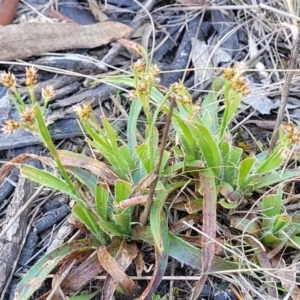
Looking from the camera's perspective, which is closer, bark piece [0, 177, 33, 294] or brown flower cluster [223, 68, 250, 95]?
brown flower cluster [223, 68, 250, 95]

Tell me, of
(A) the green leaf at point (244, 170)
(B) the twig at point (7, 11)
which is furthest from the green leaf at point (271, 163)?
(B) the twig at point (7, 11)

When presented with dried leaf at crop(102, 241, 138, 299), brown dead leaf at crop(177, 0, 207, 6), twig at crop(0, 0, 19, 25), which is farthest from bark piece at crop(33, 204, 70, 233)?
brown dead leaf at crop(177, 0, 207, 6)

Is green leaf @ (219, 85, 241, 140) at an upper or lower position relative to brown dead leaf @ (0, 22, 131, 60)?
upper

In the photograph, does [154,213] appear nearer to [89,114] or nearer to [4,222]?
[89,114]

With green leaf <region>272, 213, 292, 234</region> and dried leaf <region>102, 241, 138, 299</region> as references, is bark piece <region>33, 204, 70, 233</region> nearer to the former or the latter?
dried leaf <region>102, 241, 138, 299</region>

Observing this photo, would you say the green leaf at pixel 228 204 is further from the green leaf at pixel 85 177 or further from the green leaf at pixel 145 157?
the green leaf at pixel 85 177

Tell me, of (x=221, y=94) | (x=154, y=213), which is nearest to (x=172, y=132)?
(x=221, y=94)
